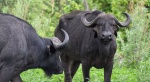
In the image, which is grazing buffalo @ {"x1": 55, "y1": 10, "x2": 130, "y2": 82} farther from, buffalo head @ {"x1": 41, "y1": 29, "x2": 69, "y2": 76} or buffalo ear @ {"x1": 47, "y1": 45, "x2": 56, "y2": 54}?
buffalo ear @ {"x1": 47, "y1": 45, "x2": 56, "y2": 54}

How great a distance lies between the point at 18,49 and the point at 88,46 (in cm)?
211

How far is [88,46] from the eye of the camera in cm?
1131

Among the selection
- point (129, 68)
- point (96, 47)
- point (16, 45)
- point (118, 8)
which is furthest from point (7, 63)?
point (118, 8)

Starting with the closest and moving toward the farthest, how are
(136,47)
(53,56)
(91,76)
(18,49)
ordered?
(18,49), (53,56), (91,76), (136,47)

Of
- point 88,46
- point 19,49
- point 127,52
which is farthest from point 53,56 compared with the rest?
point 127,52

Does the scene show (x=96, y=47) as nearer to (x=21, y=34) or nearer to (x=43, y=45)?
(x=43, y=45)

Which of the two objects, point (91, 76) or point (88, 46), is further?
point (91, 76)

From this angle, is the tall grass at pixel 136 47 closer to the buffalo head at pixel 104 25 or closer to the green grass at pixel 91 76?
the green grass at pixel 91 76

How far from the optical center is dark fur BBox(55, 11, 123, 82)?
10926 mm

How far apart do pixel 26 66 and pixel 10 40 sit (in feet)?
2.58

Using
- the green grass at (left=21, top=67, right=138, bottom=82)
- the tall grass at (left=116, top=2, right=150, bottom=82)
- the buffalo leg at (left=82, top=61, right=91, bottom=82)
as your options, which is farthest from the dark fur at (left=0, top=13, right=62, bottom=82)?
the tall grass at (left=116, top=2, right=150, bottom=82)

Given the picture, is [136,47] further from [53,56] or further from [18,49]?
[18,49]

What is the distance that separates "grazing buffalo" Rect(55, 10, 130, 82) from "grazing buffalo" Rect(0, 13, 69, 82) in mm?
908

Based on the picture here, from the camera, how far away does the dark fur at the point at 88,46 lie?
10.9m
